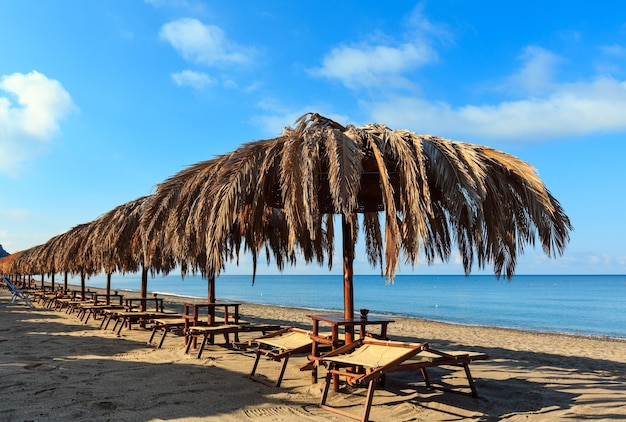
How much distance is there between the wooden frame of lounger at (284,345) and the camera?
4.53m

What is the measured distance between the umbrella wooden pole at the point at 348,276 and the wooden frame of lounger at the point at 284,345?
0.41 metres

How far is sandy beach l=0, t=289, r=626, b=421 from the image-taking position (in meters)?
3.73

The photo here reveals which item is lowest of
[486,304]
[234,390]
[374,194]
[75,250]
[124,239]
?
[486,304]

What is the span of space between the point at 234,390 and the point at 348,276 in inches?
60.2

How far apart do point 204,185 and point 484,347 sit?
696cm

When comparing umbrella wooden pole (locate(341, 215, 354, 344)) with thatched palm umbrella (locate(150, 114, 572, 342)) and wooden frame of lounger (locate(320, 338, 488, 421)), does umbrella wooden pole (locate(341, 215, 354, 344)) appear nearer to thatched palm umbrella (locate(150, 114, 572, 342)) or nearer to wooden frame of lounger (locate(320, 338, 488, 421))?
thatched palm umbrella (locate(150, 114, 572, 342))

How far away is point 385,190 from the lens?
3795 millimetres

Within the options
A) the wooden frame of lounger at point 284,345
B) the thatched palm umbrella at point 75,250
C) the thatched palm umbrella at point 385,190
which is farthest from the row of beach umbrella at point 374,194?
the thatched palm umbrella at point 75,250

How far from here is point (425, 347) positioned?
3.82 meters

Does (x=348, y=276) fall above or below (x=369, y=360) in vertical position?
above

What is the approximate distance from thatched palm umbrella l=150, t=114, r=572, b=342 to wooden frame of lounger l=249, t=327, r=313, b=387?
60 cm

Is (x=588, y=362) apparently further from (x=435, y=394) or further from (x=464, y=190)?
(x=464, y=190)

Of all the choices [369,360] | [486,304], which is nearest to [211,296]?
[369,360]

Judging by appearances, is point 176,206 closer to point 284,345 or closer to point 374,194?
point 284,345
